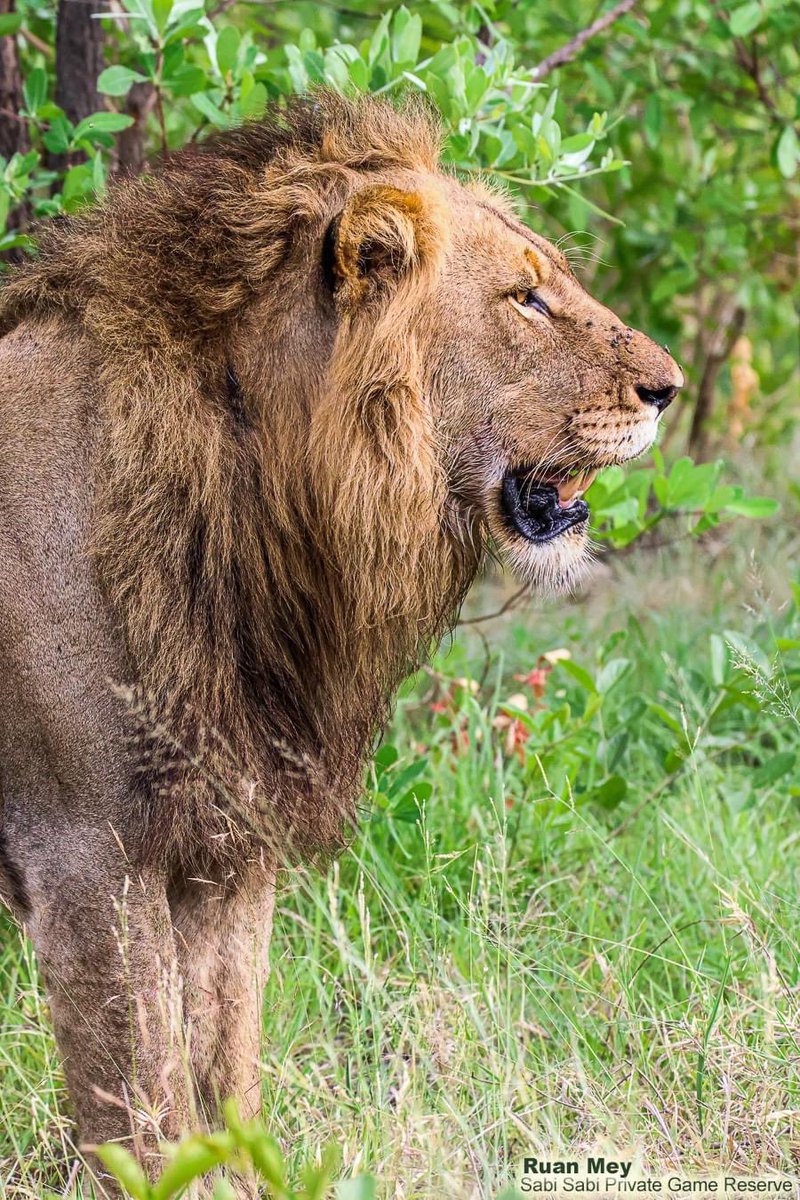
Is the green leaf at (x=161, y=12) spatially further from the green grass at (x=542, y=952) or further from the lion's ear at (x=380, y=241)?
the green grass at (x=542, y=952)

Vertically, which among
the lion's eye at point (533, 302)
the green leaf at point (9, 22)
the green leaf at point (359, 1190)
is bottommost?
the green leaf at point (359, 1190)

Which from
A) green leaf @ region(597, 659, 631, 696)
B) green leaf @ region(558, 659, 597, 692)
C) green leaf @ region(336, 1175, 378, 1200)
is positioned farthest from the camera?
green leaf @ region(597, 659, 631, 696)

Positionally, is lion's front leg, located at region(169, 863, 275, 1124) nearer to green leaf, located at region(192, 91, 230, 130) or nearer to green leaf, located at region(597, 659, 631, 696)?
green leaf, located at region(597, 659, 631, 696)

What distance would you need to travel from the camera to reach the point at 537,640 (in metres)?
5.86

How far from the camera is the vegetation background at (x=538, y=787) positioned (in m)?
2.82

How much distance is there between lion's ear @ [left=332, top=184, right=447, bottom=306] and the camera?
9.32ft

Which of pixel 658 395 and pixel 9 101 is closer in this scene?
pixel 658 395

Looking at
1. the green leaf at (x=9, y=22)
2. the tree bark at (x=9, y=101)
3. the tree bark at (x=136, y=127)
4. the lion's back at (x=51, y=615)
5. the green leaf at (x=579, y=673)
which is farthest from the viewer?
the tree bark at (x=136, y=127)

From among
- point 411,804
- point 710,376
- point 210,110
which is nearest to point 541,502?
point 411,804

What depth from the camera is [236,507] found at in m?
2.94

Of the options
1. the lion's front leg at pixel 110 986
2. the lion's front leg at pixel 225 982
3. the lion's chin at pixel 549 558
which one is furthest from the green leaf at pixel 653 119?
the lion's front leg at pixel 110 986

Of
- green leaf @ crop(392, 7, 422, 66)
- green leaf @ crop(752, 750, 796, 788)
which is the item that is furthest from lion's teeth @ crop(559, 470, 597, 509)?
green leaf @ crop(752, 750, 796, 788)

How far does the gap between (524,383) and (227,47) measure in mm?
1475

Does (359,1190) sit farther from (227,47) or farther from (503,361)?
(227,47)
